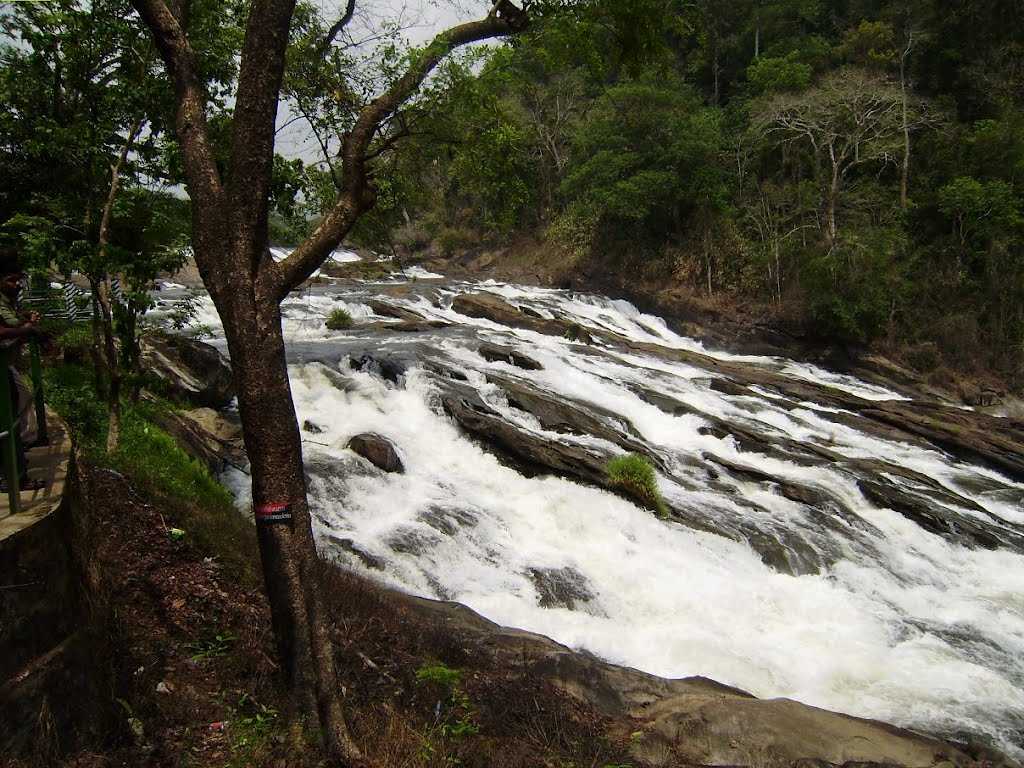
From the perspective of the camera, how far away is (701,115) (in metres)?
26.8

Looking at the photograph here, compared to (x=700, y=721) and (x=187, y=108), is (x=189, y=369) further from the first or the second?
(x=700, y=721)

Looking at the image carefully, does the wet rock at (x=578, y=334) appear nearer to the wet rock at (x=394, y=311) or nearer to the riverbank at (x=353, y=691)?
the wet rock at (x=394, y=311)

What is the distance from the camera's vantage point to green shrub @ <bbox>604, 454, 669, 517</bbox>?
9.40m

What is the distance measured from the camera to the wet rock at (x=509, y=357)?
14688 mm

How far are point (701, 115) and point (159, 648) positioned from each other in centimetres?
2788

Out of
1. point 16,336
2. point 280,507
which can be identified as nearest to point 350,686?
point 280,507

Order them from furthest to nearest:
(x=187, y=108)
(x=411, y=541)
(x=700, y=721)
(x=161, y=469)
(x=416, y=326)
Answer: (x=416, y=326) → (x=411, y=541) → (x=161, y=469) → (x=700, y=721) → (x=187, y=108)

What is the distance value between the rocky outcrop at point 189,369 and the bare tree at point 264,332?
7.11m

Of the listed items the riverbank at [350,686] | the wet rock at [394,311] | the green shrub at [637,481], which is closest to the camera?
the riverbank at [350,686]

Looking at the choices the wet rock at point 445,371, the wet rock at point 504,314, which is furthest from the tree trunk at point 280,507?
the wet rock at point 504,314

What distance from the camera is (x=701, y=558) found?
8.48 meters

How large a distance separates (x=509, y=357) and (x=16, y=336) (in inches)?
476

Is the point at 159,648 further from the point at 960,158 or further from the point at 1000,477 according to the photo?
the point at 960,158

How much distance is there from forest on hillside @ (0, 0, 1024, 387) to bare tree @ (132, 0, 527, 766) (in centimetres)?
92
